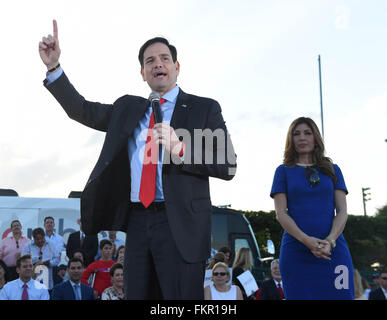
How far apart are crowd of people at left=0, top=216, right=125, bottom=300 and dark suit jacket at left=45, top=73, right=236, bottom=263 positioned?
5.44 metres

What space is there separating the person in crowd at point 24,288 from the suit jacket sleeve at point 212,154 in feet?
19.6

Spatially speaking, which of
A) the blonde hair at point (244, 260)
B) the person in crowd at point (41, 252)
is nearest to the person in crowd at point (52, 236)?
the person in crowd at point (41, 252)

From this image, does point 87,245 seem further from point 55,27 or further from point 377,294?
point 55,27

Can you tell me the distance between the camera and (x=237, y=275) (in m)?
9.43

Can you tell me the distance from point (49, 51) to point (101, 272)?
23.0ft

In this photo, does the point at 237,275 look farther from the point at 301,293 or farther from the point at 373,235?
the point at 373,235

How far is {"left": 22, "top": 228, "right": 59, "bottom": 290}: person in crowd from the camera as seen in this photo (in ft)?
34.5

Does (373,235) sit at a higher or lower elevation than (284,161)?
higher

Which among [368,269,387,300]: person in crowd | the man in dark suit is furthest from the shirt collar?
[368,269,387,300]: person in crowd

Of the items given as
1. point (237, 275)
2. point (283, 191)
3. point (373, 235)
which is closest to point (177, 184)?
point (283, 191)

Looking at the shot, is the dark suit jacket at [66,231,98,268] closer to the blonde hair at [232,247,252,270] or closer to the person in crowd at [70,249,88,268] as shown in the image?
the person in crowd at [70,249,88,268]
